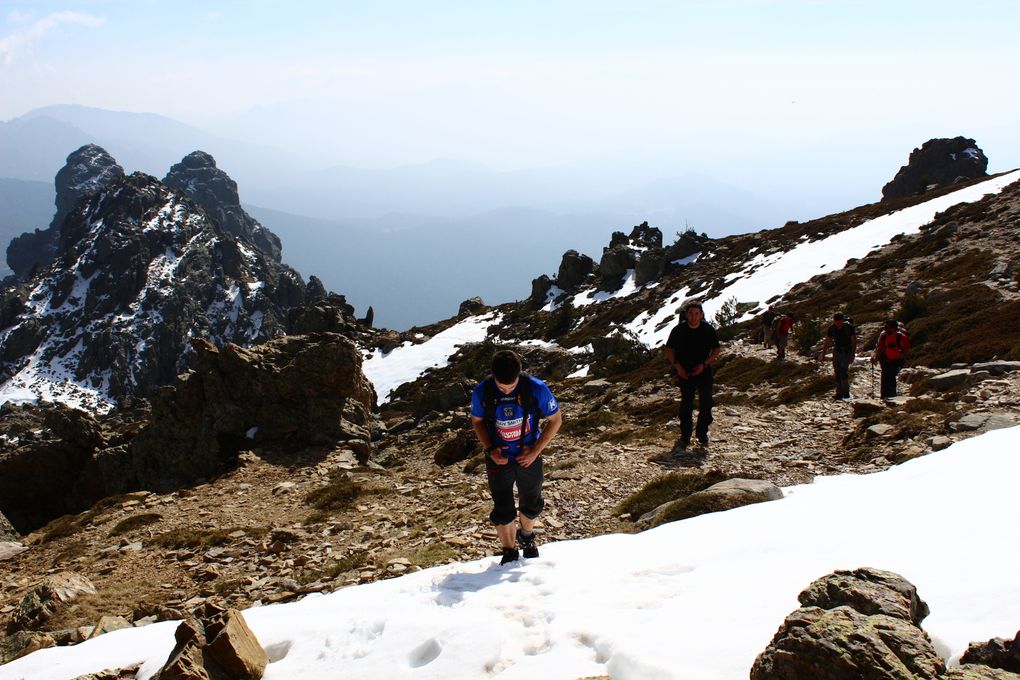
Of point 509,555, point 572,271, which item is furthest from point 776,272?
point 509,555

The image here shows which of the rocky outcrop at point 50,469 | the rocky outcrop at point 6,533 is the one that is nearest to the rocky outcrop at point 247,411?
the rocky outcrop at point 50,469

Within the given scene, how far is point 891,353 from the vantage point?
14.8 m

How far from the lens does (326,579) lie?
8.63m

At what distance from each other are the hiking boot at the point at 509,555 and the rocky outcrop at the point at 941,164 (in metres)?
93.0

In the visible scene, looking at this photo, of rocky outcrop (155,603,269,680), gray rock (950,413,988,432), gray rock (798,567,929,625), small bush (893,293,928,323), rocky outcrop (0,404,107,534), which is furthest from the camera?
rocky outcrop (0,404,107,534)

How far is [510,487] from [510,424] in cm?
81

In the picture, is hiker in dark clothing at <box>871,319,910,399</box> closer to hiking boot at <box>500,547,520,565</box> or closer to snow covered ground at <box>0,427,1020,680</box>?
snow covered ground at <box>0,427,1020,680</box>

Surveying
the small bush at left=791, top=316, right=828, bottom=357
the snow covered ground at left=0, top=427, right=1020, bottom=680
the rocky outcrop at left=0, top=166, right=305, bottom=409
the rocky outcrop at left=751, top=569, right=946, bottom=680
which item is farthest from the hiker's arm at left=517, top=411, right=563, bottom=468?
the rocky outcrop at left=0, top=166, right=305, bottom=409

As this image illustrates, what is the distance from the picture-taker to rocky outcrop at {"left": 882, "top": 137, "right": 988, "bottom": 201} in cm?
8144

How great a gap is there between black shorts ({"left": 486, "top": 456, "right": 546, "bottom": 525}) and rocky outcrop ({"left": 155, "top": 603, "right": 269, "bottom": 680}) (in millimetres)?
2815

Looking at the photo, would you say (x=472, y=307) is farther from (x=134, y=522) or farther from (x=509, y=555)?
(x=509, y=555)

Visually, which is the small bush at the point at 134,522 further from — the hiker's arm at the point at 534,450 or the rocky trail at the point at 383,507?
the hiker's arm at the point at 534,450

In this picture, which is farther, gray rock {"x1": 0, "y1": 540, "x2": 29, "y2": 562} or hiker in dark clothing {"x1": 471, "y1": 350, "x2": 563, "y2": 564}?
gray rock {"x1": 0, "y1": 540, "x2": 29, "y2": 562}

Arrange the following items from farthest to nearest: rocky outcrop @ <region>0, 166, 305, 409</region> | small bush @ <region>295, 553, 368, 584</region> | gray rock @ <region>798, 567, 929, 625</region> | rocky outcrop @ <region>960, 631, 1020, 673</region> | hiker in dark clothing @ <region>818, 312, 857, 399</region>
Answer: rocky outcrop @ <region>0, 166, 305, 409</region> < hiker in dark clothing @ <region>818, 312, 857, 399</region> < small bush @ <region>295, 553, 368, 584</region> < gray rock @ <region>798, 567, 929, 625</region> < rocky outcrop @ <region>960, 631, 1020, 673</region>
